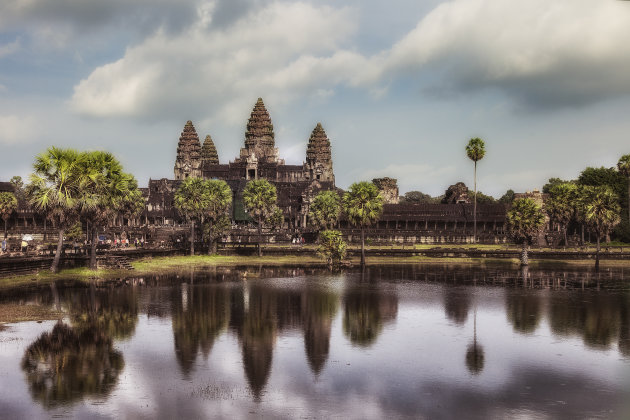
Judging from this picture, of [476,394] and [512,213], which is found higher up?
[512,213]

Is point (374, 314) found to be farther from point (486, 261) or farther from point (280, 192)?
point (280, 192)

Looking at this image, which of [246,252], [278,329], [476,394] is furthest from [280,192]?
[476,394]

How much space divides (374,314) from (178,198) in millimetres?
48195

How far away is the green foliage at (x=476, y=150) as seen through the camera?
346ft

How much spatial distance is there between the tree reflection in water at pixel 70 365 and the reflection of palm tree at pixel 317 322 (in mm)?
8441

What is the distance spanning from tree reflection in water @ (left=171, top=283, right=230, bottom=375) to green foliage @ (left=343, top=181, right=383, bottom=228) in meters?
28.5

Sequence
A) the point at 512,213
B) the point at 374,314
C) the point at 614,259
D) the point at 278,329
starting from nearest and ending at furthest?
1. the point at 278,329
2. the point at 374,314
3. the point at 512,213
4. the point at 614,259

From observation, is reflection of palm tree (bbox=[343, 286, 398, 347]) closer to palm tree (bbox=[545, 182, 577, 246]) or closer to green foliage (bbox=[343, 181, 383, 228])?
green foliage (bbox=[343, 181, 383, 228])

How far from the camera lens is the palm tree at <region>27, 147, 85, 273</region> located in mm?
54938

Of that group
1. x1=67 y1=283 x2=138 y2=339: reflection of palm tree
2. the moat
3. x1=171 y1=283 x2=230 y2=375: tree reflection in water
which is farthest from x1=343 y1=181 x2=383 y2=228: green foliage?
x1=67 y1=283 x2=138 y2=339: reflection of palm tree

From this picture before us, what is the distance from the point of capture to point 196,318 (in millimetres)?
38500

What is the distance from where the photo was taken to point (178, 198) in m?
83.7

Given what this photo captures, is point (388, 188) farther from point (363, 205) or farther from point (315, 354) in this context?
point (315, 354)

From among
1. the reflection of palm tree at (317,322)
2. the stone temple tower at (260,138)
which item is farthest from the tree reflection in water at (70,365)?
the stone temple tower at (260,138)
